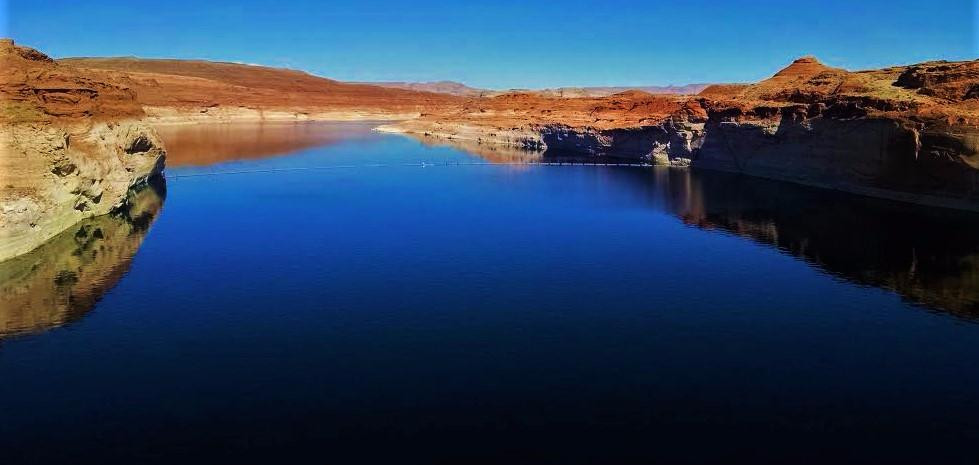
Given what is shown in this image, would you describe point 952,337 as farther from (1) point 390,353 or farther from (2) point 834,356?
(1) point 390,353

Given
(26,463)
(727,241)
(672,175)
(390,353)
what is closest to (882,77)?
(672,175)

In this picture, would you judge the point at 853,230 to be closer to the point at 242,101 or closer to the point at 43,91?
the point at 43,91

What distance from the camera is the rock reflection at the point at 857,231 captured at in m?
29.0

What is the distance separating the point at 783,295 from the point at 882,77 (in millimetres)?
43320

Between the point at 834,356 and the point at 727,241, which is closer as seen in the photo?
the point at 834,356

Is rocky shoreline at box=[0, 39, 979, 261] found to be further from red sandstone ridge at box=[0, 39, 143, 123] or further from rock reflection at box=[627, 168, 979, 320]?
rock reflection at box=[627, 168, 979, 320]

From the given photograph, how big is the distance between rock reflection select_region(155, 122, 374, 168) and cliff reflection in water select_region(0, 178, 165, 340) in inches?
1464

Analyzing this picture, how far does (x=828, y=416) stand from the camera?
16906 millimetres

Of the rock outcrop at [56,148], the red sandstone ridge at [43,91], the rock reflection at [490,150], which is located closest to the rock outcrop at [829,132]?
the rock reflection at [490,150]

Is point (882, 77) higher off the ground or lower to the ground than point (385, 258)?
higher

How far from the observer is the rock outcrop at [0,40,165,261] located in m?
→ 30.0

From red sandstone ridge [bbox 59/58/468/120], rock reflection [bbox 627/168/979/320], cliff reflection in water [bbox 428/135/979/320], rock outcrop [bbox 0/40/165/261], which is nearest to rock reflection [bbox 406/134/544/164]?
cliff reflection in water [bbox 428/135/979/320]

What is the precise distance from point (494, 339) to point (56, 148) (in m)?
25.1

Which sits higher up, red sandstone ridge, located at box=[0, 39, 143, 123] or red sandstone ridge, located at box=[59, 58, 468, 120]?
red sandstone ridge, located at box=[59, 58, 468, 120]
